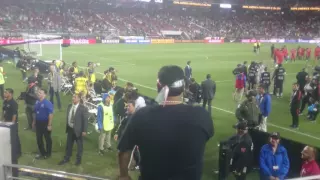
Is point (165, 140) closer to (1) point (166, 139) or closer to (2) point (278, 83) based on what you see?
(1) point (166, 139)

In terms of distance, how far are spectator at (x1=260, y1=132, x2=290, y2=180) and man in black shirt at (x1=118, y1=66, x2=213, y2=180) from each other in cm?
402

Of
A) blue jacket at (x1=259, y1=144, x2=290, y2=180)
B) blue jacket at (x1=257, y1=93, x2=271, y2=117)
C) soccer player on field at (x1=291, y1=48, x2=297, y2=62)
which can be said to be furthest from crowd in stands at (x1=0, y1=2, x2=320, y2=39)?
blue jacket at (x1=259, y1=144, x2=290, y2=180)

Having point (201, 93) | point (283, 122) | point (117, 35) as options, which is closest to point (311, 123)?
point (283, 122)

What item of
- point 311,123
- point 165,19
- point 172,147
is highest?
point 165,19

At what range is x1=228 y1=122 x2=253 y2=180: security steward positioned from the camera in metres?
7.15

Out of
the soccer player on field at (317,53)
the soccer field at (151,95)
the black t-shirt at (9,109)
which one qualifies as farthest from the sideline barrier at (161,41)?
the black t-shirt at (9,109)

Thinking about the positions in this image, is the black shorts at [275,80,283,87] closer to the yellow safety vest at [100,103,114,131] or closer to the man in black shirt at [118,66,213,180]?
the yellow safety vest at [100,103,114,131]

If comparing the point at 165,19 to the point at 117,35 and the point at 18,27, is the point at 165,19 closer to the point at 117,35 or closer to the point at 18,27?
the point at 117,35

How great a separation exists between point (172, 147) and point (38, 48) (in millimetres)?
34204

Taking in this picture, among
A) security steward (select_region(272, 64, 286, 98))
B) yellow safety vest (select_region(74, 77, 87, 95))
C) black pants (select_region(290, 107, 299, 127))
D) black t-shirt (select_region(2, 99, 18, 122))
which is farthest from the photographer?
security steward (select_region(272, 64, 286, 98))

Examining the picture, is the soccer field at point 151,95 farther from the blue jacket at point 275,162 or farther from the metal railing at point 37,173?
the metal railing at point 37,173

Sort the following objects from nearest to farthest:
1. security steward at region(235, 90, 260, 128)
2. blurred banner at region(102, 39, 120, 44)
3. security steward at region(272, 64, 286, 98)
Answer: security steward at region(235, 90, 260, 128), security steward at region(272, 64, 286, 98), blurred banner at region(102, 39, 120, 44)

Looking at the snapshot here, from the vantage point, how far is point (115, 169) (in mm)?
9234

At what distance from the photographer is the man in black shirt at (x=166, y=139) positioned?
260 cm
